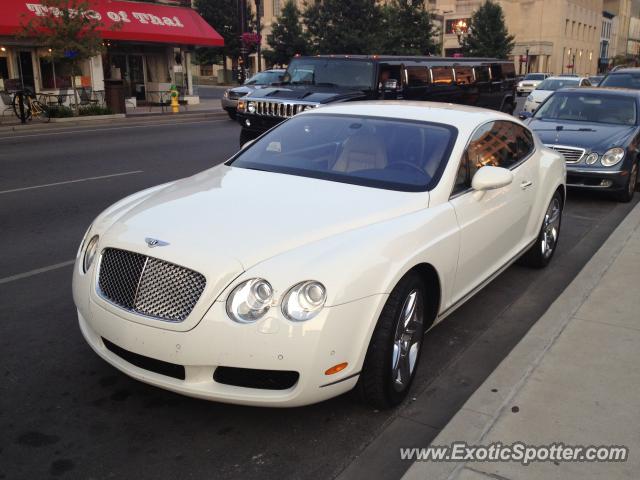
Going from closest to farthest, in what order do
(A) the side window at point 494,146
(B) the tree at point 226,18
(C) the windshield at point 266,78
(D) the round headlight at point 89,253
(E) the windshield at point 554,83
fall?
1. (D) the round headlight at point 89,253
2. (A) the side window at point 494,146
3. (C) the windshield at point 266,78
4. (E) the windshield at point 554,83
5. (B) the tree at point 226,18

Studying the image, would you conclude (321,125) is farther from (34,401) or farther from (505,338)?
(34,401)

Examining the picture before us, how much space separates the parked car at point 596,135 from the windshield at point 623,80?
24.4 ft

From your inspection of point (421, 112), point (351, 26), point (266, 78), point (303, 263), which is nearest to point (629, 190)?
point (421, 112)

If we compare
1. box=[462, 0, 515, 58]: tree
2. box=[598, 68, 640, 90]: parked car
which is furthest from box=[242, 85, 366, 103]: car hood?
box=[462, 0, 515, 58]: tree

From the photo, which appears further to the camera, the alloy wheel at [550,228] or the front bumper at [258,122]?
the front bumper at [258,122]

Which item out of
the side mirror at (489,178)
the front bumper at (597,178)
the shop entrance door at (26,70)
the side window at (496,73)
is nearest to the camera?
the side mirror at (489,178)

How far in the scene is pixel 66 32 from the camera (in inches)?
844

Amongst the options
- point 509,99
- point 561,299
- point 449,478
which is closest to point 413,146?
point 561,299

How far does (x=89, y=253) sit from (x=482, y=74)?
14685 millimetres


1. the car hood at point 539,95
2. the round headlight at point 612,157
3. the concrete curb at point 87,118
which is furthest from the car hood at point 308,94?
the car hood at point 539,95

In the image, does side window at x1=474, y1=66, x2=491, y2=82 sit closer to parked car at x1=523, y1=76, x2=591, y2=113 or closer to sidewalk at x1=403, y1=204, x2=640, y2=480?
parked car at x1=523, y1=76, x2=591, y2=113

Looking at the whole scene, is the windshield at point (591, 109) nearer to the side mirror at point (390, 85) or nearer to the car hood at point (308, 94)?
the side mirror at point (390, 85)

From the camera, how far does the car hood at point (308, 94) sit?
11805 millimetres

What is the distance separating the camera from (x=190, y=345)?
125 inches
